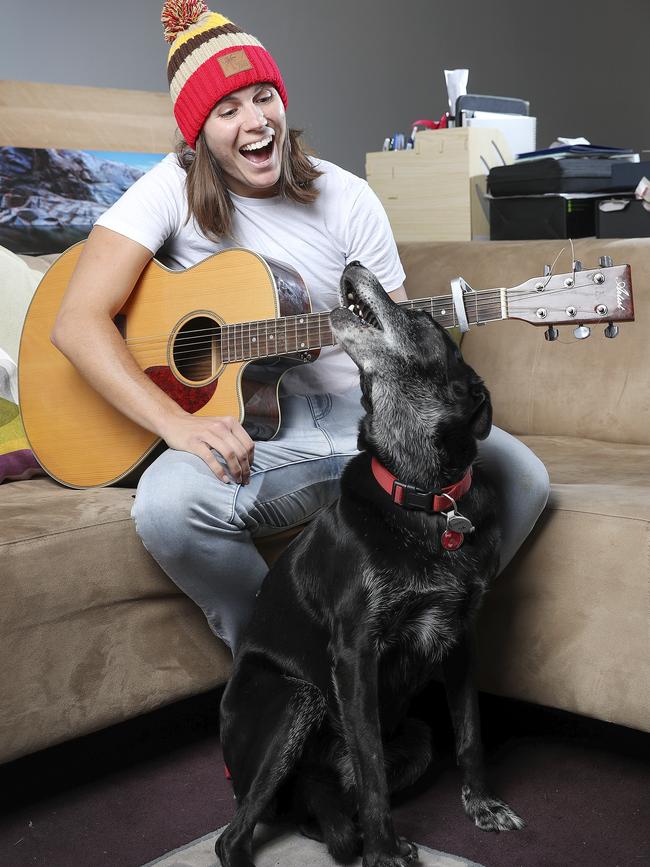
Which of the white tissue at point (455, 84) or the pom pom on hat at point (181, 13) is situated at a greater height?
the white tissue at point (455, 84)

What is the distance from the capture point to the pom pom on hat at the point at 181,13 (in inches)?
75.4

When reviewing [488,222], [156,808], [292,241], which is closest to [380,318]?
[292,241]

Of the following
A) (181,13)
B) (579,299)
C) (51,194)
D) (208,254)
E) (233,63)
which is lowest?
(579,299)

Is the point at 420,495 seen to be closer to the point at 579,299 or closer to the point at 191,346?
the point at 579,299

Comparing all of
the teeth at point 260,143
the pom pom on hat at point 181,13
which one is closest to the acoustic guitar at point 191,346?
the teeth at point 260,143

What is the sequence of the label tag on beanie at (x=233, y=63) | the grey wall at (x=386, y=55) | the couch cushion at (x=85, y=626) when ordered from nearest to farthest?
the couch cushion at (x=85, y=626)
the label tag on beanie at (x=233, y=63)
the grey wall at (x=386, y=55)

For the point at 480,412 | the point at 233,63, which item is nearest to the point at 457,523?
the point at 480,412

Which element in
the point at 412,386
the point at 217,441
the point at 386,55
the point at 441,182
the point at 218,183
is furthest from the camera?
the point at 386,55

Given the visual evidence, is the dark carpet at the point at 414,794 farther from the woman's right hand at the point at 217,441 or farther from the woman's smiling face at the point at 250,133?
the woman's smiling face at the point at 250,133

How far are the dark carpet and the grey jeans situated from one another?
0.32m

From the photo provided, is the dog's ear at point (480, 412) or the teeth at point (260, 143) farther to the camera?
the teeth at point (260, 143)

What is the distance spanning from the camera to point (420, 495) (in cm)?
147

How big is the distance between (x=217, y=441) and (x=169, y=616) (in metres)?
0.35

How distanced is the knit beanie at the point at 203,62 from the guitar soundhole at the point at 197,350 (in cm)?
38
